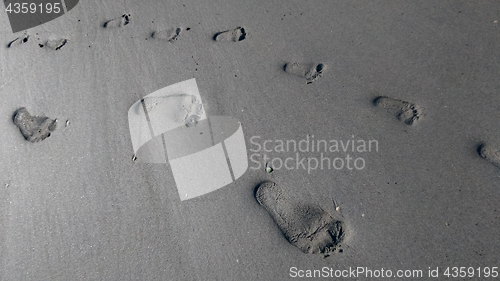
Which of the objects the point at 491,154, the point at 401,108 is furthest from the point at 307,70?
the point at 491,154

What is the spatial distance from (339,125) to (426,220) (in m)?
1.01

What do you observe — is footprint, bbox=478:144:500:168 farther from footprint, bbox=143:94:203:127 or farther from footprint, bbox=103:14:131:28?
footprint, bbox=103:14:131:28

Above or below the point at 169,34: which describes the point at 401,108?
below

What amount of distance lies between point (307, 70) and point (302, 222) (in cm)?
136

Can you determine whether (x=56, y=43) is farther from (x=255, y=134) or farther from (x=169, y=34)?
(x=255, y=134)

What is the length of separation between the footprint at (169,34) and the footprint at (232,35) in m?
0.39

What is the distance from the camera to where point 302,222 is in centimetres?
231

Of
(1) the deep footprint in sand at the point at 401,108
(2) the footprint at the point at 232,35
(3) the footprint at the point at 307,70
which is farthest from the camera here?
(2) the footprint at the point at 232,35

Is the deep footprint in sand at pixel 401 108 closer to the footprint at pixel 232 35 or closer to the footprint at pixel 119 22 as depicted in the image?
the footprint at pixel 232 35

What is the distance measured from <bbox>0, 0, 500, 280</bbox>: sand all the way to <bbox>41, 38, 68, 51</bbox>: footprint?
19 mm

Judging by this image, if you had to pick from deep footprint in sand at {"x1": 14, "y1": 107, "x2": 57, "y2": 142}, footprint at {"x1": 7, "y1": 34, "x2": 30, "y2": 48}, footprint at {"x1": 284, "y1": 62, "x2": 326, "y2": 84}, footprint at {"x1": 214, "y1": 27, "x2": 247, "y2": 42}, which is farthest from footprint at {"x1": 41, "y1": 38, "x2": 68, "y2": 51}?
footprint at {"x1": 284, "y1": 62, "x2": 326, "y2": 84}

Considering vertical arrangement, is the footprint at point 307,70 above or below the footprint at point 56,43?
below

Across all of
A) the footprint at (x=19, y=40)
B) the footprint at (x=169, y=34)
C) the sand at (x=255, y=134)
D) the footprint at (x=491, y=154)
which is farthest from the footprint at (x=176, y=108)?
the footprint at (x=491, y=154)

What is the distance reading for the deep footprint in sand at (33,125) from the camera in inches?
103
